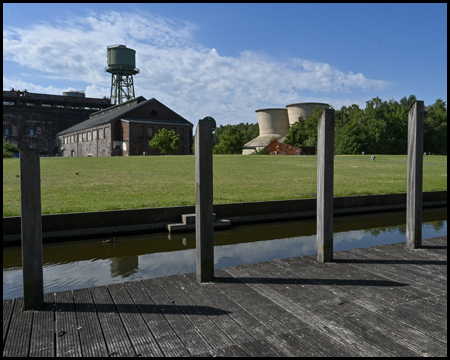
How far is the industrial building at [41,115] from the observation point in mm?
65250

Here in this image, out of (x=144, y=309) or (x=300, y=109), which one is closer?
(x=144, y=309)

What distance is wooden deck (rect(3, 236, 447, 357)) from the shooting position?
8.48ft

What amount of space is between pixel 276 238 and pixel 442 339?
5.32 metres

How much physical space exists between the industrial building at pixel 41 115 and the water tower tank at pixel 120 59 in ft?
27.6

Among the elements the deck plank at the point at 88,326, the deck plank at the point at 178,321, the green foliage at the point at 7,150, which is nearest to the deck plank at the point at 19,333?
the deck plank at the point at 88,326

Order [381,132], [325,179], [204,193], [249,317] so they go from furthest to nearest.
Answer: [381,132] → [325,179] → [204,193] → [249,317]

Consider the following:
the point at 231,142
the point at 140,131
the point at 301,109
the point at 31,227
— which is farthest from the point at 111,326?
the point at 301,109

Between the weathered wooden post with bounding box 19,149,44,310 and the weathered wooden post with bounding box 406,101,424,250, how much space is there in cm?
432

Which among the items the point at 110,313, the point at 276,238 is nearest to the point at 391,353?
the point at 110,313

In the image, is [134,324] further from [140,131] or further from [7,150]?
[140,131]

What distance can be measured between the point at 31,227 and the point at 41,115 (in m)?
73.4

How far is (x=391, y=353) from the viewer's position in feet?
8.24

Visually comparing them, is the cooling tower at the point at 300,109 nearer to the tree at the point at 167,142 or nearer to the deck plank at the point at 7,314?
the tree at the point at 167,142

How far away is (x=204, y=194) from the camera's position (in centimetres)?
372
